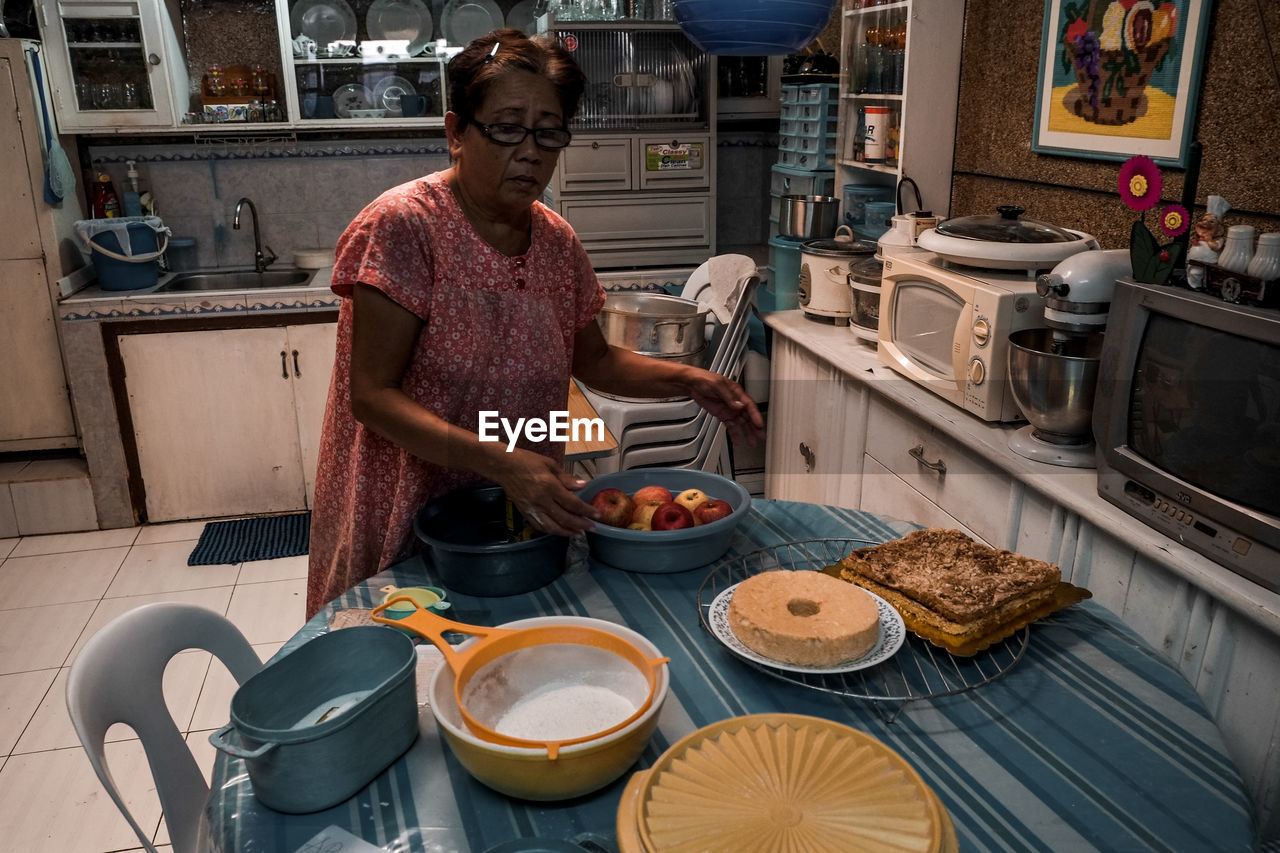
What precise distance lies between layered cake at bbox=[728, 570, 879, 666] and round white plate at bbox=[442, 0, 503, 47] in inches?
125

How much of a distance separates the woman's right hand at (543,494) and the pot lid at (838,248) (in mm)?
1878

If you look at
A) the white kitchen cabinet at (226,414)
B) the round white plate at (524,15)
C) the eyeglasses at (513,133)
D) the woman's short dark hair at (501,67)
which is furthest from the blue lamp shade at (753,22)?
the white kitchen cabinet at (226,414)

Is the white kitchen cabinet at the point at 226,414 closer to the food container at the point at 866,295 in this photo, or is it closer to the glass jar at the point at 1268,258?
the food container at the point at 866,295

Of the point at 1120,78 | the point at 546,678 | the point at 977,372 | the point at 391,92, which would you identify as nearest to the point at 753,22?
the point at 977,372

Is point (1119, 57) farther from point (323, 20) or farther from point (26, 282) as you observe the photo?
point (26, 282)

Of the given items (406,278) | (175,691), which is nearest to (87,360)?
(175,691)

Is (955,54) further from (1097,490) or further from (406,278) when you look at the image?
(406,278)

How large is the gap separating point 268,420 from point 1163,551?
317 cm

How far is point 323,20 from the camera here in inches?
146

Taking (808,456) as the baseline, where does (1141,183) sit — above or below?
above

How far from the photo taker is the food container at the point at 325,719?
0.92 meters

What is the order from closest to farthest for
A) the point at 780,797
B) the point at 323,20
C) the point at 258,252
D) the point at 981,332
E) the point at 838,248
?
the point at 780,797
the point at 981,332
the point at 838,248
the point at 323,20
the point at 258,252

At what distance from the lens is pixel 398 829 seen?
0.93m

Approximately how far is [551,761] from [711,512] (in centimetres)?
63
